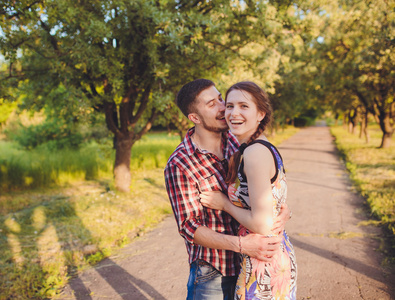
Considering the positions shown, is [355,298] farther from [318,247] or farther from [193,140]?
[193,140]

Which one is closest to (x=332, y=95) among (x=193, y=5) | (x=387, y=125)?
(x=387, y=125)

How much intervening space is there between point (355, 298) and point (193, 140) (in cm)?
296

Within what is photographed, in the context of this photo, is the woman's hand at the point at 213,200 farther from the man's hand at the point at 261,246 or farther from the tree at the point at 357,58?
the tree at the point at 357,58

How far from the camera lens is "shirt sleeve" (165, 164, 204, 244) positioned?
75.0 inches

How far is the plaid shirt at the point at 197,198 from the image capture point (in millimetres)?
1935

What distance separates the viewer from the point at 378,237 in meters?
5.41

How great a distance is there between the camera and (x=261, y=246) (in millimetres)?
1768

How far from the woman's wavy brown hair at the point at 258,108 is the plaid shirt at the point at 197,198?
140 millimetres

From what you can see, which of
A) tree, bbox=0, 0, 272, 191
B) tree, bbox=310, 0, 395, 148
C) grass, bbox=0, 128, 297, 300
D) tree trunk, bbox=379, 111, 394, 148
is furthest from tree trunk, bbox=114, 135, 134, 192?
tree trunk, bbox=379, 111, 394, 148

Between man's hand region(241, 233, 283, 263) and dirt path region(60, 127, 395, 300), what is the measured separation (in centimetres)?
236

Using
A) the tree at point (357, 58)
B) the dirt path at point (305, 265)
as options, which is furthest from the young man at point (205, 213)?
the tree at point (357, 58)

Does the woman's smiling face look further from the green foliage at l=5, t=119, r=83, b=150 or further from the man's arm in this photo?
the green foliage at l=5, t=119, r=83, b=150

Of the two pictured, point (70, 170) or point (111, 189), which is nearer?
point (111, 189)

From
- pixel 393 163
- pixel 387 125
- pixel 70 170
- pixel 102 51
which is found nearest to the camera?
pixel 102 51
